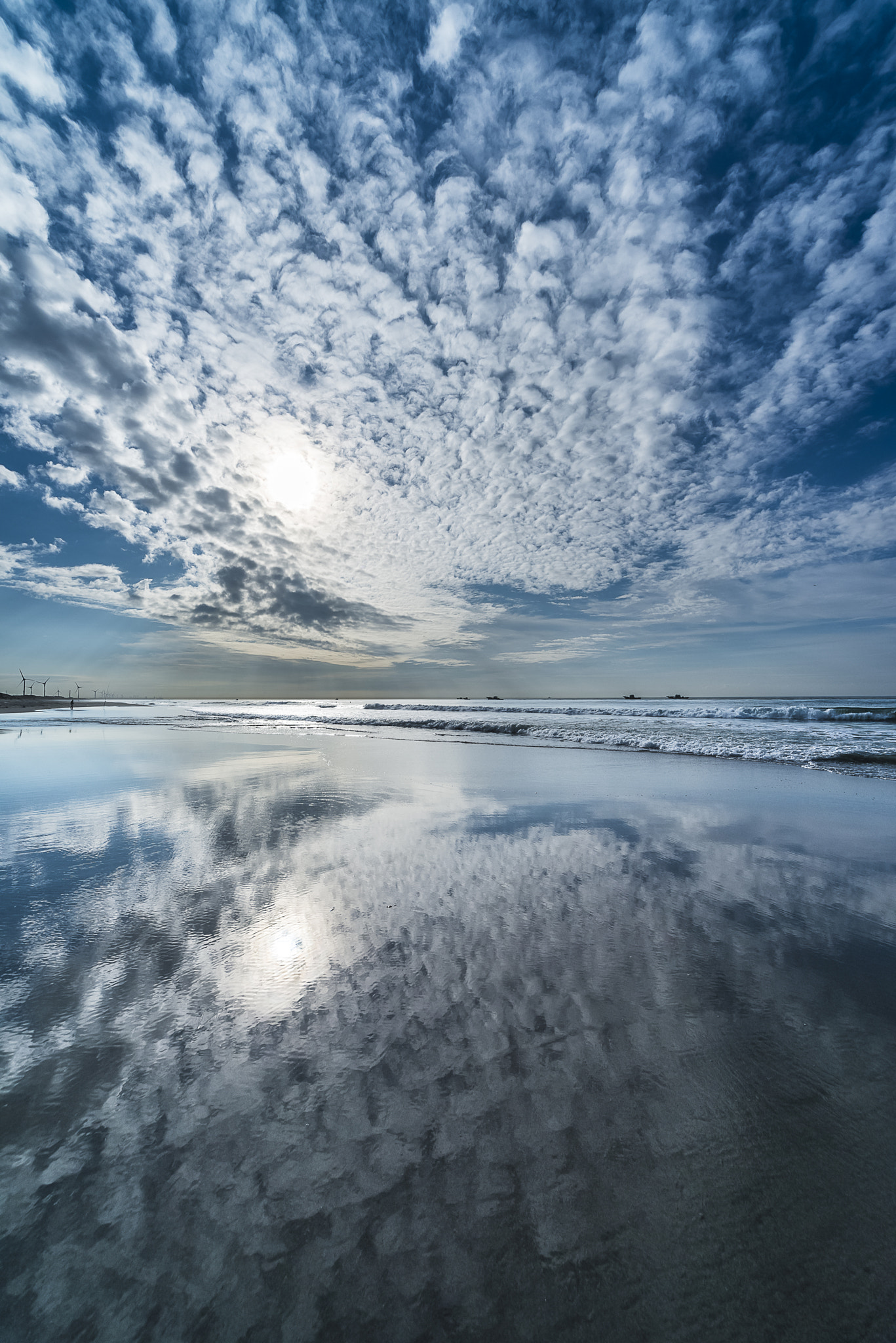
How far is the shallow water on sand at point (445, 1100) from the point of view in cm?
143

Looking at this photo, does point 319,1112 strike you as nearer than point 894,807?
Yes

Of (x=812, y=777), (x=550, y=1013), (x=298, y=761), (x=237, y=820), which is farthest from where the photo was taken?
(x=298, y=761)

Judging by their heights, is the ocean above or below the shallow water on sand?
above

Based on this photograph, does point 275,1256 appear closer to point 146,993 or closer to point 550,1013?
point 550,1013

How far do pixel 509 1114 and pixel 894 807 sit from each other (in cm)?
935

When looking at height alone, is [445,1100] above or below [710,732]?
below

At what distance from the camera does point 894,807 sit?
8.02 m

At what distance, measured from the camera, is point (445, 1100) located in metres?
2.06

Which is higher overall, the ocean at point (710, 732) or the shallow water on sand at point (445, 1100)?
the ocean at point (710, 732)

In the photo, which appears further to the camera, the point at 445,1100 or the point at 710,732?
the point at 710,732

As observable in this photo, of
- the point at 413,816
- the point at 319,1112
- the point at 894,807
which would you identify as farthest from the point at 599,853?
the point at 894,807

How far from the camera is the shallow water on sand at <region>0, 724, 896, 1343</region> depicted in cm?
143

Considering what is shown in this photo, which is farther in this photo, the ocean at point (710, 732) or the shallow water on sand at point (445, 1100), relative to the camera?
the ocean at point (710, 732)

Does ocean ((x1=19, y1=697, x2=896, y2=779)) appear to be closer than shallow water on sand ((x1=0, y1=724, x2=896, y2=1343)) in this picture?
No
